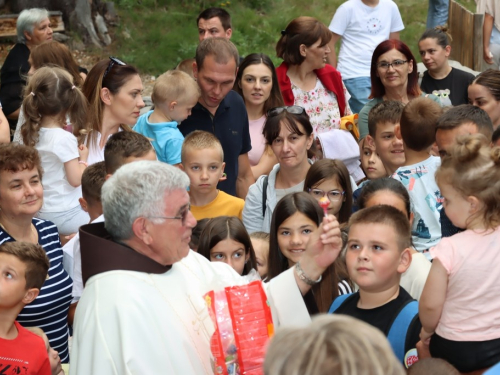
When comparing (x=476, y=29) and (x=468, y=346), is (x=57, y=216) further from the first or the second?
(x=476, y=29)

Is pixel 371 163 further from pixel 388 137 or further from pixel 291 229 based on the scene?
pixel 291 229

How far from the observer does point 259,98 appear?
6770 millimetres

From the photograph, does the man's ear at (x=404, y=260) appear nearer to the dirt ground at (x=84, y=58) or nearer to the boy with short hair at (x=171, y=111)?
the boy with short hair at (x=171, y=111)

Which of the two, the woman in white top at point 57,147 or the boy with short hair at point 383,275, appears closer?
the boy with short hair at point 383,275

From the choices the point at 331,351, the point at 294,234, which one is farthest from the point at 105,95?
the point at 331,351

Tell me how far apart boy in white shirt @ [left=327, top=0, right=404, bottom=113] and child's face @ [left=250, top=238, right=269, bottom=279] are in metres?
3.66

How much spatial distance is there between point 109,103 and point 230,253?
186 cm

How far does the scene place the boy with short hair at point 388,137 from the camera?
5.90 meters

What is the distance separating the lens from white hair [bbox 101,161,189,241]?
131 inches

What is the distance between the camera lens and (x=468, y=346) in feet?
11.7

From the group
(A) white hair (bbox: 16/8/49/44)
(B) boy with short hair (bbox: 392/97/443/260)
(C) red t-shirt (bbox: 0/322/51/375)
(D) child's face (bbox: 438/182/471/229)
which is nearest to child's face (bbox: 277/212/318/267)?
(B) boy with short hair (bbox: 392/97/443/260)

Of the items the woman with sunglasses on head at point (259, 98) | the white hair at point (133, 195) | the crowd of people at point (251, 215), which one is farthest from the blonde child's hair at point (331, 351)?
the woman with sunglasses on head at point (259, 98)

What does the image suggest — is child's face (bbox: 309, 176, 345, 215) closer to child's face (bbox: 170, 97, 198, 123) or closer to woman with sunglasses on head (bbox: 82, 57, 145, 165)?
child's face (bbox: 170, 97, 198, 123)

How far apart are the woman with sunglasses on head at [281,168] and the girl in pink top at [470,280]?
2.11 m
